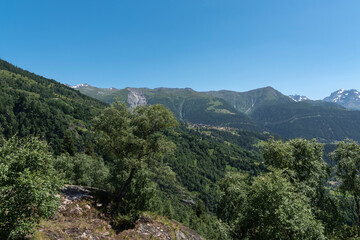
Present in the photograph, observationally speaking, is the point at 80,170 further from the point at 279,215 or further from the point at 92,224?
the point at 279,215

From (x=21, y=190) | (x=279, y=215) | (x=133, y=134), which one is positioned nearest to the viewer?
(x=21, y=190)

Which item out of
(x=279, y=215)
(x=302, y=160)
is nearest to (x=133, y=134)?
(x=279, y=215)

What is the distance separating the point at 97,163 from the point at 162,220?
5315 centimetres

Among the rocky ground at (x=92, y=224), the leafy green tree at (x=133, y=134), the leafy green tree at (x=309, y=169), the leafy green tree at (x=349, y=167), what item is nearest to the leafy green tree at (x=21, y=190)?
the rocky ground at (x=92, y=224)

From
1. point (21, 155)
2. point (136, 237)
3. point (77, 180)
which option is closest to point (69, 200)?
point (136, 237)

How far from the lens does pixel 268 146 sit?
3353cm

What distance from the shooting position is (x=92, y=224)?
24031mm

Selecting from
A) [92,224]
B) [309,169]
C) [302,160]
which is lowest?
[92,224]

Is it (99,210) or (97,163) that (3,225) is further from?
(97,163)

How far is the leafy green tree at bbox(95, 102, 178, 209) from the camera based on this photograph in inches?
1129

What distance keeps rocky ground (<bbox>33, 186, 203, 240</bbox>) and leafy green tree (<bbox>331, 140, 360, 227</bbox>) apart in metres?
24.8

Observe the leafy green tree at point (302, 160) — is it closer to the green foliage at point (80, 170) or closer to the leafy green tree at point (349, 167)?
the leafy green tree at point (349, 167)

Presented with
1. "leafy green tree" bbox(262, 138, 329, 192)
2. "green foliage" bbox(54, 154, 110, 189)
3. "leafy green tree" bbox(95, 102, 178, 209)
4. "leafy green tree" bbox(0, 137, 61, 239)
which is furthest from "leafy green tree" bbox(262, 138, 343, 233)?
"green foliage" bbox(54, 154, 110, 189)

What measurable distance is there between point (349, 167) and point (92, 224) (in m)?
36.9
